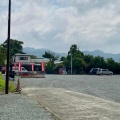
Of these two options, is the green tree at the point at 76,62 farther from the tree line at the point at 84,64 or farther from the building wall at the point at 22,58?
the building wall at the point at 22,58

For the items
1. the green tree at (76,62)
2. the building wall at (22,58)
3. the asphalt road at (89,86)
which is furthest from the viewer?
the building wall at (22,58)

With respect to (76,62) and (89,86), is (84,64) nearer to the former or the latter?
(76,62)

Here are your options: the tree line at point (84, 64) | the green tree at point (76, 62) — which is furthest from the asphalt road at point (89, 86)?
the green tree at point (76, 62)

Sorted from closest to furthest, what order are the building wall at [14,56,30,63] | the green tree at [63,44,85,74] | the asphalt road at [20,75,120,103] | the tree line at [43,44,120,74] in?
the asphalt road at [20,75,120,103]
the tree line at [43,44,120,74]
the green tree at [63,44,85,74]
the building wall at [14,56,30,63]

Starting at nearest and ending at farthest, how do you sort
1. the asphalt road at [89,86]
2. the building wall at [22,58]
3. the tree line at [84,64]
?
the asphalt road at [89,86], the tree line at [84,64], the building wall at [22,58]

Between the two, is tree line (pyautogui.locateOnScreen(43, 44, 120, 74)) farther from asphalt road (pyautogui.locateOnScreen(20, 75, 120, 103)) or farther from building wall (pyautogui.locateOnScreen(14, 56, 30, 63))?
asphalt road (pyautogui.locateOnScreen(20, 75, 120, 103))

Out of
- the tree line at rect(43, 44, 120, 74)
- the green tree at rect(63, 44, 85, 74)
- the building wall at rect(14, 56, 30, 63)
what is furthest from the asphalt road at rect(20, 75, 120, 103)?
the building wall at rect(14, 56, 30, 63)

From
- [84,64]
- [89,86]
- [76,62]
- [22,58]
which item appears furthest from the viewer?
[22,58]

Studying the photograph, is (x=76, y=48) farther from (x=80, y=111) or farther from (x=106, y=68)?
(x=80, y=111)

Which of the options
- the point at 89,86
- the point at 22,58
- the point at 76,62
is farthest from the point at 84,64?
the point at 89,86

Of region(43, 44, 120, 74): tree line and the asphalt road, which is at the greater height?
region(43, 44, 120, 74): tree line

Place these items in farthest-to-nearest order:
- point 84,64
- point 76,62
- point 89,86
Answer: point 76,62 → point 84,64 → point 89,86

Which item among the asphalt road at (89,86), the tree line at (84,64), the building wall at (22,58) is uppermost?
the building wall at (22,58)

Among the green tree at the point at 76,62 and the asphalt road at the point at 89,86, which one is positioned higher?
the green tree at the point at 76,62
